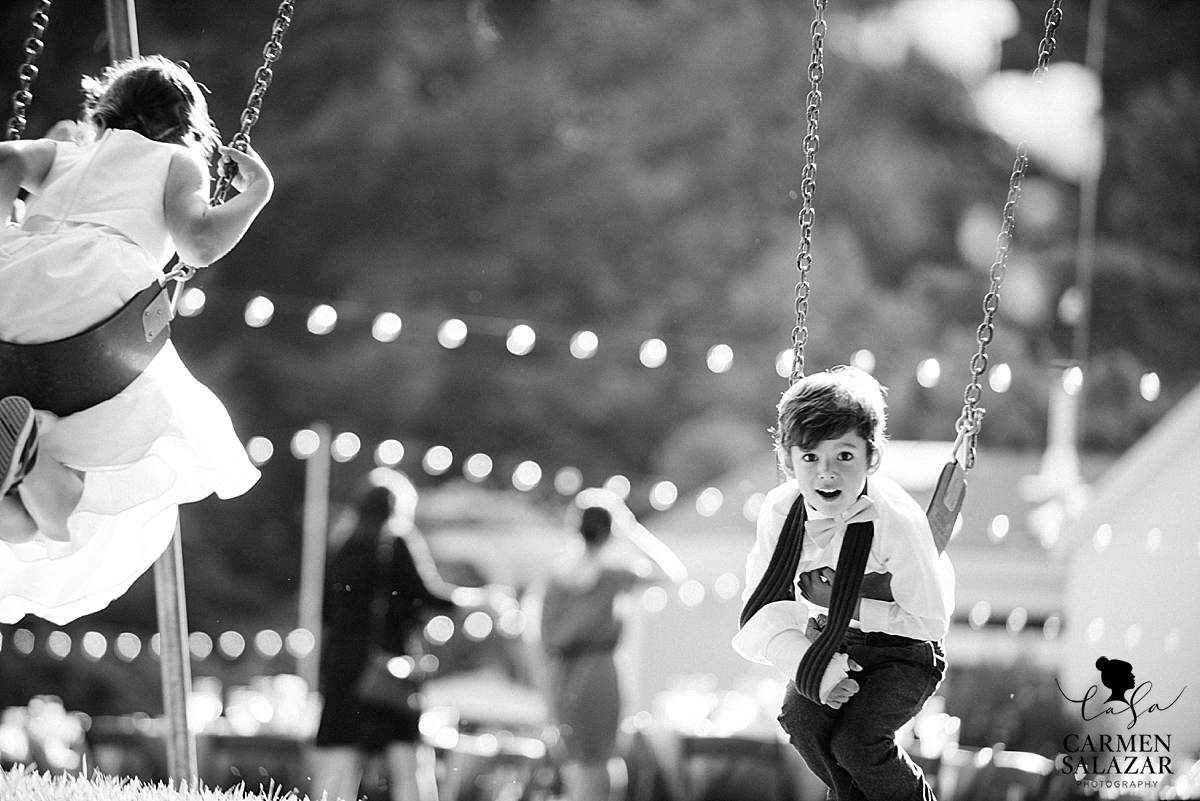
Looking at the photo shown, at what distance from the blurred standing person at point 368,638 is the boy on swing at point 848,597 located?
6.45 ft

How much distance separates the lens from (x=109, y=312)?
6.89 feet

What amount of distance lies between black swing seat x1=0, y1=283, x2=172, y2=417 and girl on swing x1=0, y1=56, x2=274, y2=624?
0.02 metres

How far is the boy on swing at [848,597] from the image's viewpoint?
1.96 metres

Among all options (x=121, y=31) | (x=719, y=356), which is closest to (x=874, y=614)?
(x=121, y=31)

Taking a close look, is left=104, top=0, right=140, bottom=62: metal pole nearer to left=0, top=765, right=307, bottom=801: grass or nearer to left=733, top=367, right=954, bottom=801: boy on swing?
left=0, top=765, right=307, bottom=801: grass

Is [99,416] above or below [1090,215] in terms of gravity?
below

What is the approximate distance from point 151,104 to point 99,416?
0.51 metres

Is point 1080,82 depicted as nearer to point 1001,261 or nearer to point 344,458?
point 344,458

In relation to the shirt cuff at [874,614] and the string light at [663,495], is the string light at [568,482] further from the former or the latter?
the shirt cuff at [874,614]

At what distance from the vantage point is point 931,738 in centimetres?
437

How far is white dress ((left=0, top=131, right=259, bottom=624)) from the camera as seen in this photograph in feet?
6.86

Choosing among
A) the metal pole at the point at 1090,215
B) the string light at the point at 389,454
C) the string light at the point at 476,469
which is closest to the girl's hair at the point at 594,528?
the metal pole at the point at 1090,215

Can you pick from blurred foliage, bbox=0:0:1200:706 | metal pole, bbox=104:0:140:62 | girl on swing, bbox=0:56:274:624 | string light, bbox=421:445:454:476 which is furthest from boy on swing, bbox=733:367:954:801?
blurred foliage, bbox=0:0:1200:706

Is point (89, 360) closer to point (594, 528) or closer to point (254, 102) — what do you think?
point (254, 102)
